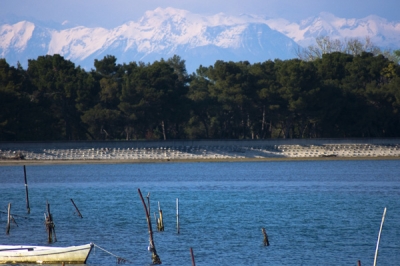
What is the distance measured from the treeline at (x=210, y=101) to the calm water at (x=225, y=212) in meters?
13.2

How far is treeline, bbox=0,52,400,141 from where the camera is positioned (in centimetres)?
9212

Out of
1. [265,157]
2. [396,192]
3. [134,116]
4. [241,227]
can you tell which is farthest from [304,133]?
[241,227]

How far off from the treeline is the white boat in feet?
203

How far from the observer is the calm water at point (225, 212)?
3002 cm

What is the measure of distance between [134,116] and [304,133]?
24853 millimetres

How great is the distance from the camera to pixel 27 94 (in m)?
92.1

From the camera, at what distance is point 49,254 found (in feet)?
90.6

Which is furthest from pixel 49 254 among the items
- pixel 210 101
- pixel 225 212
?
pixel 210 101

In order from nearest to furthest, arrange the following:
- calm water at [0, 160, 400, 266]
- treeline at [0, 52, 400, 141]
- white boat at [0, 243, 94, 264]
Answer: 1. white boat at [0, 243, 94, 264]
2. calm water at [0, 160, 400, 266]
3. treeline at [0, 52, 400, 141]

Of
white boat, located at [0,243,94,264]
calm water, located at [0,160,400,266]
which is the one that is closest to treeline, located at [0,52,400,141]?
calm water, located at [0,160,400,266]

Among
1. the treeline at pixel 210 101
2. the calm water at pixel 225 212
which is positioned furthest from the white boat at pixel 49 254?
the treeline at pixel 210 101

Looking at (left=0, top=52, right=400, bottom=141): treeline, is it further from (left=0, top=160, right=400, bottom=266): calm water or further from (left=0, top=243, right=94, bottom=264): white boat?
(left=0, top=243, right=94, bottom=264): white boat

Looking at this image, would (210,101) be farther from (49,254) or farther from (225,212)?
(49,254)

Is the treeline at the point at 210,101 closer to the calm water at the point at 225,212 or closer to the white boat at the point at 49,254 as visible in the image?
the calm water at the point at 225,212
